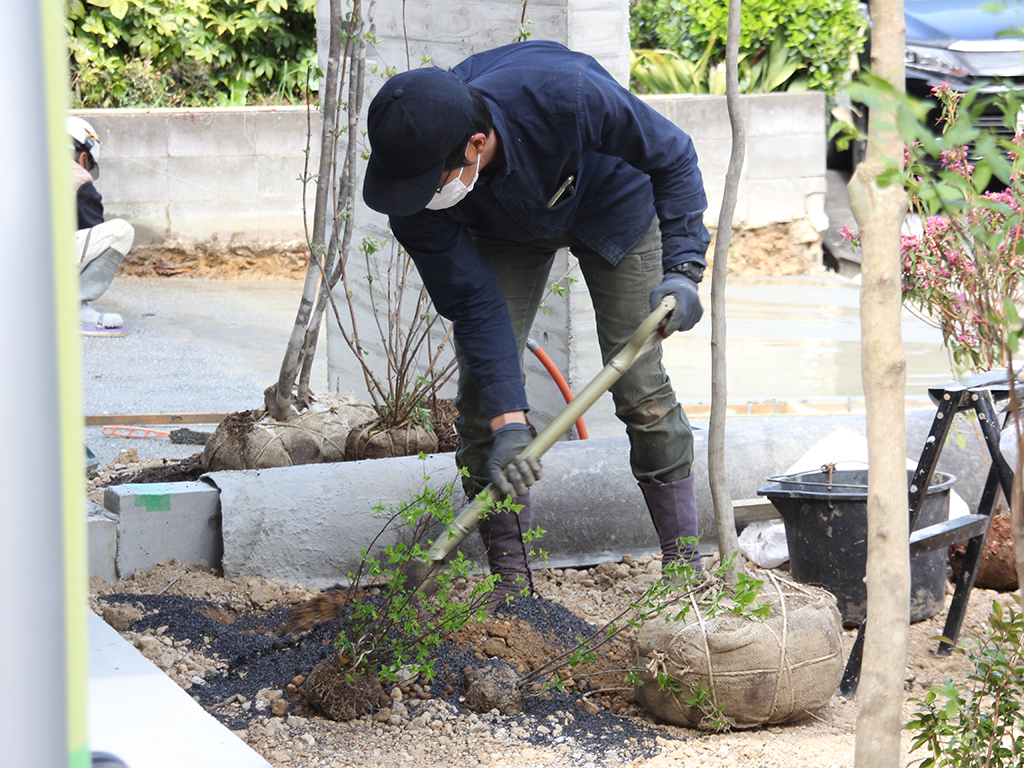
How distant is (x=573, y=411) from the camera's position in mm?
2375

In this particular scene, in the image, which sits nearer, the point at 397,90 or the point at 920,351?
the point at 397,90

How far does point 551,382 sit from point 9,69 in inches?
131

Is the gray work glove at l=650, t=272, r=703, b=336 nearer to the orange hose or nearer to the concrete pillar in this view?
the orange hose

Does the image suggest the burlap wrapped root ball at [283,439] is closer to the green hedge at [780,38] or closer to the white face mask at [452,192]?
the white face mask at [452,192]

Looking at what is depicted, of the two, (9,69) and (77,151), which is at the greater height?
(9,69)

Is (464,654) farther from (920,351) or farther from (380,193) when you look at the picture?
(920,351)

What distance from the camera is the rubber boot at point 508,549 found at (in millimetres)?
3094

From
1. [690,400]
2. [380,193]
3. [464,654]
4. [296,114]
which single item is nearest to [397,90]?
[380,193]

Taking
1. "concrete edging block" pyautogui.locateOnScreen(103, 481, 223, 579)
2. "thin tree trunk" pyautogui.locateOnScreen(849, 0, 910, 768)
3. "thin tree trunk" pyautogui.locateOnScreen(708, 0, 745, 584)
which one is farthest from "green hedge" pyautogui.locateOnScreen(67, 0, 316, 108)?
"thin tree trunk" pyautogui.locateOnScreen(849, 0, 910, 768)

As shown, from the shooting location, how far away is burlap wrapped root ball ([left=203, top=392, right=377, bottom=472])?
12.5ft

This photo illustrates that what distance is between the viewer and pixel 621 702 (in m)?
2.70

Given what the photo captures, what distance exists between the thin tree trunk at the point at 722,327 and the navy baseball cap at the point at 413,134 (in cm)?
61

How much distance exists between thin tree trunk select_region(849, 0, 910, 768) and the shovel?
84 cm

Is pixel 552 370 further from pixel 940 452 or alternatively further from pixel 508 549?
pixel 940 452
